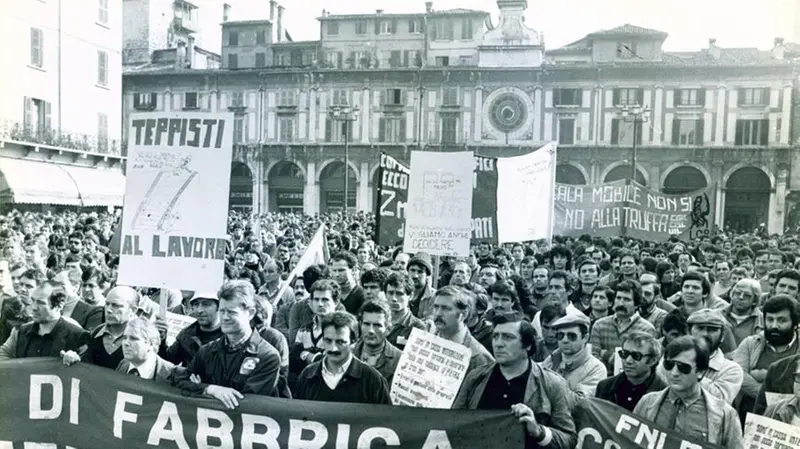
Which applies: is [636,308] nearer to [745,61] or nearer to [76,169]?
[76,169]

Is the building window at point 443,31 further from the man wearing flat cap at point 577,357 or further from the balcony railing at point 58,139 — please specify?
the man wearing flat cap at point 577,357

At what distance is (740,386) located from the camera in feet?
16.9

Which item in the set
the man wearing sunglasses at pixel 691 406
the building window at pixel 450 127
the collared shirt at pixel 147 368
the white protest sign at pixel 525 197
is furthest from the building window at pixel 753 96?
the collared shirt at pixel 147 368

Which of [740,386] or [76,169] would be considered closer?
[740,386]

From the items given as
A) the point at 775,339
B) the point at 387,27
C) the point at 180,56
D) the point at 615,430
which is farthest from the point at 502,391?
the point at 180,56

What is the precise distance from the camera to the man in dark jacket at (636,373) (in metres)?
4.95

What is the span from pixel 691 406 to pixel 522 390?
987mm

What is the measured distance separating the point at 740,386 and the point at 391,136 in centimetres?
4543

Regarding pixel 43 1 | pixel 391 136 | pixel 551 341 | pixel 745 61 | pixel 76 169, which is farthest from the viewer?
pixel 391 136

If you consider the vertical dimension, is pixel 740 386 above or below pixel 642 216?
below

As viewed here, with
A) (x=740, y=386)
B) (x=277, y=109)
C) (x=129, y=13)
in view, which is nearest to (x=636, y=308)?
(x=740, y=386)

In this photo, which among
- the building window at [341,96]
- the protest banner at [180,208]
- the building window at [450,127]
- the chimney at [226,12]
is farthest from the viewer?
the chimney at [226,12]

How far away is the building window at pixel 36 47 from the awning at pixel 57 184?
3.73 meters

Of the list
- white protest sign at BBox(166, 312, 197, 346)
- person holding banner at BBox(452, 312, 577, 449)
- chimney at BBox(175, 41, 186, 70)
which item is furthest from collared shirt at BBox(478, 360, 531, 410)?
chimney at BBox(175, 41, 186, 70)
